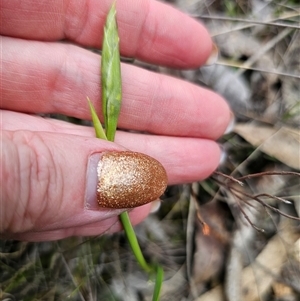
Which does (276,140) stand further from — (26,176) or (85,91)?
(26,176)

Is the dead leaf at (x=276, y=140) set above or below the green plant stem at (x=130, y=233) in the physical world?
above

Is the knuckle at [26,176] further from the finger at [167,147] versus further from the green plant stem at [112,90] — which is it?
the finger at [167,147]

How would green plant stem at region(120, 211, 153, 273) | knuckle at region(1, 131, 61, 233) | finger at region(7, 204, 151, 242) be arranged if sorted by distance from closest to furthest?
knuckle at region(1, 131, 61, 233), green plant stem at region(120, 211, 153, 273), finger at region(7, 204, 151, 242)

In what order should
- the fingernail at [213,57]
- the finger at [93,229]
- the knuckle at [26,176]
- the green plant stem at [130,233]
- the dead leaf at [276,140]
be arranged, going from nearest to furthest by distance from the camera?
the knuckle at [26,176]
the green plant stem at [130,233]
the finger at [93,229]
the dead leaf at [276,140]
the fingernail at [213,57]

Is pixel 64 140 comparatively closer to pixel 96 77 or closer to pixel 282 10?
pixel 96 77

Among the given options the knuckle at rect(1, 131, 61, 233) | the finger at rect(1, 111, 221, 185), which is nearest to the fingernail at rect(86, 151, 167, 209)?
the knuckle at rect(1, 131, 61, 233)

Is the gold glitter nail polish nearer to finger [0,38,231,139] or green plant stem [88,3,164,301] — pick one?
green plant stem [88,3,164,301]

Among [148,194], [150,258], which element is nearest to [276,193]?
[150,258]

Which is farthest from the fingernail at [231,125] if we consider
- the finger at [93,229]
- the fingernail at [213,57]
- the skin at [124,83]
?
the finger at [93,229]
